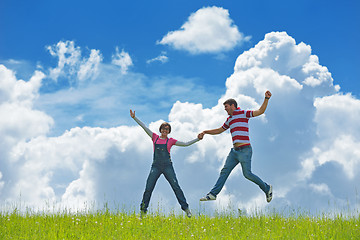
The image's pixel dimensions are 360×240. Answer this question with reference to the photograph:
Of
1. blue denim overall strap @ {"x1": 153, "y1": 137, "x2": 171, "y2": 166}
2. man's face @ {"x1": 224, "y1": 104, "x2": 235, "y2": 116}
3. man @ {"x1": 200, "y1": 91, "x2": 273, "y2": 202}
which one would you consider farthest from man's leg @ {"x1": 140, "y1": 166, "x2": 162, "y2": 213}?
man's face @ {"x1": 224, "y1": 104, "x2": 235, "y2": 116}

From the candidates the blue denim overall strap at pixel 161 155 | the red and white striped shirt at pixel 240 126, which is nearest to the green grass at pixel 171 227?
the blue denim overall strap at pixel 161 155

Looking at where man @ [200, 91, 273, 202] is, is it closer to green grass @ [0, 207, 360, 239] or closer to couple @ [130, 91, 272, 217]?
couple @ [130, 91, 272, 217]

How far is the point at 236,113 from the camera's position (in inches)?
449

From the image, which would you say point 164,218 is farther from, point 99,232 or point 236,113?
point 236,113

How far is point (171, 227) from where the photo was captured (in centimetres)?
1009

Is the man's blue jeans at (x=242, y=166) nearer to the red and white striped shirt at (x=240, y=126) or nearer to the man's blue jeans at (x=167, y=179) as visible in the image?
the red and white striped shirt at (x=240, y=126)

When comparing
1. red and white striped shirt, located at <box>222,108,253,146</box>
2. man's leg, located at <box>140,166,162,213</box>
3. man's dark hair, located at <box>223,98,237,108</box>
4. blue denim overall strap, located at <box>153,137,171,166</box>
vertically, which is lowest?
man's leg, located at <box>140,166,162,213</box>

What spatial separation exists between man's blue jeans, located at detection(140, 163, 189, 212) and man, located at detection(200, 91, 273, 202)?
0.60 m

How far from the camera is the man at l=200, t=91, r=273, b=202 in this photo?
11102mm

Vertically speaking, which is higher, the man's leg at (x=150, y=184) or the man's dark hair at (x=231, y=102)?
the man's dark hair at (x=231, y=102)

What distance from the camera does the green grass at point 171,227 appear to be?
949 cm

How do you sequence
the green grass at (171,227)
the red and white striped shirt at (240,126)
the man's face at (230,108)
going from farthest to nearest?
the man's face at (230,108) → the red and white striped shirt at (240,126) → the green grass at (171,227)

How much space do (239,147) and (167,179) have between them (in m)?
2.20

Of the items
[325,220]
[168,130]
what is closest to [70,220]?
[168,130]
